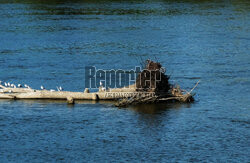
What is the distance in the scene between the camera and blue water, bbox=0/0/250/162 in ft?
134

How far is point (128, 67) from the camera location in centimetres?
6525

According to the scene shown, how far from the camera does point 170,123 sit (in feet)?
150

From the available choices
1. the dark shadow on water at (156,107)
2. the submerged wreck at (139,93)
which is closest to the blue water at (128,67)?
the dark shadow on water at (156,107)

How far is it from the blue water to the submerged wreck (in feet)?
2.06

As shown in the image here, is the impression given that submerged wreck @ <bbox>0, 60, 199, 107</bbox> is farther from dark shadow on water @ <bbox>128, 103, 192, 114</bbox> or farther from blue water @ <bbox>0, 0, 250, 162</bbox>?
blue water @ <bbox>0, 0, 250, 162</bbox>

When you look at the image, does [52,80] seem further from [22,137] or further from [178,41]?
[178,41]

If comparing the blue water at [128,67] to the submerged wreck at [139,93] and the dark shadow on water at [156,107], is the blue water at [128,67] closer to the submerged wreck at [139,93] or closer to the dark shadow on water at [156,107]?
the dark shadow on water at [156,107]

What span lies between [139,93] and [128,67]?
1588 cm

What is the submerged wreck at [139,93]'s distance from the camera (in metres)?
49.1

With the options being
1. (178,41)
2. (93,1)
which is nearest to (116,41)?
(178,41)

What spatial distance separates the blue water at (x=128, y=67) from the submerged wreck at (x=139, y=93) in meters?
0.63

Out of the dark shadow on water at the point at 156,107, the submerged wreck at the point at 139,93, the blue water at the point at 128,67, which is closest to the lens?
the blue water at the point at 128,67

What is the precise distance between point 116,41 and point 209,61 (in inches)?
771

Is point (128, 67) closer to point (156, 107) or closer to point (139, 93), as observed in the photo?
point (139, 93)
